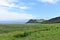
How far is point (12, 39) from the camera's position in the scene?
27.1 metres

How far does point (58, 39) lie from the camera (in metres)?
25.2

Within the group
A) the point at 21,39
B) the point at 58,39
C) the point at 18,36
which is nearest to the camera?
the point at 58,39

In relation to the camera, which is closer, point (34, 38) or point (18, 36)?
point (34, 38)

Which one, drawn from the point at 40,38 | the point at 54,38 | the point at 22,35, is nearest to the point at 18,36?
the point at 22,35

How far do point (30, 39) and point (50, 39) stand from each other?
9.99 feet

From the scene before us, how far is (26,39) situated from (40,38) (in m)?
2.16

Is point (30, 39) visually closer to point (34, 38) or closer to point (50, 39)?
point (34, 38)

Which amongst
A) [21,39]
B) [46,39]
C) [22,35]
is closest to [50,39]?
[46,39]

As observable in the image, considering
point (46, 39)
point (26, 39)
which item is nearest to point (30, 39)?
point (26, 39)

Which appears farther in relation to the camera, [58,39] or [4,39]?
[4,39]

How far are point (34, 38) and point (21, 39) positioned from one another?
2.08 metres

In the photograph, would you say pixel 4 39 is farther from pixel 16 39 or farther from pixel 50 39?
pixel 50 39

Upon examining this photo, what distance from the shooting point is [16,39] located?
27.3m

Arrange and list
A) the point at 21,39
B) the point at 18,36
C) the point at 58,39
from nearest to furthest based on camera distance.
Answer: the point at 58,39 < the point at 21,39 < the point at 18,36
